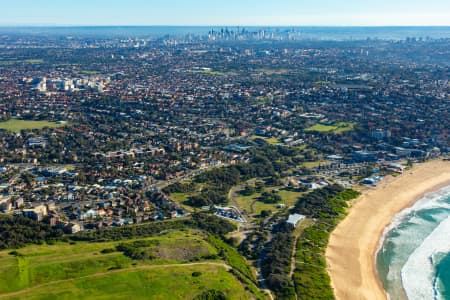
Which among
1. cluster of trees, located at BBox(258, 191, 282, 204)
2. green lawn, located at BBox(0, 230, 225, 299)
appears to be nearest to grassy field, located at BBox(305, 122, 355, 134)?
cluster of trees, located at BBox(258, 191, 282, 204)

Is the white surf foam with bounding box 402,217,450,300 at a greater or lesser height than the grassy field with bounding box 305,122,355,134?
lesser

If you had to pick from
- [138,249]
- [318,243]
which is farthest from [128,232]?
[318,243]

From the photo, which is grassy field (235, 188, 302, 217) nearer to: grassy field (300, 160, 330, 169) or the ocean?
the ocean

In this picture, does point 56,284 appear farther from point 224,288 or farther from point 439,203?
point 439,203

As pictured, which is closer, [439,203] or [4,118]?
[439,203]

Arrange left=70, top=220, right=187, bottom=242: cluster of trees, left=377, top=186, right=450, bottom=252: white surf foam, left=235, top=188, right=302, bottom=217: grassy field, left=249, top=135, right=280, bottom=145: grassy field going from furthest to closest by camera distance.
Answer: left=249, top=135, right=280, bottom=145: grassy field
left=235, top=188, right=302, bottom=217: grassy field
left=377, top=186, right=450, bottom=252: white surf foam
left=70, top=220, right=187, bottom=242: cluster of trees

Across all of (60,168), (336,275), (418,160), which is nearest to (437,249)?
(336,275)

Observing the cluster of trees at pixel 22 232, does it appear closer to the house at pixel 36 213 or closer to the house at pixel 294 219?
the house at pixel 36 213
